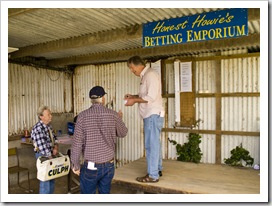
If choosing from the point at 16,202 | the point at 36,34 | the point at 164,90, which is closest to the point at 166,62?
the point at 164,90

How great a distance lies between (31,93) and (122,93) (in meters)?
2.78

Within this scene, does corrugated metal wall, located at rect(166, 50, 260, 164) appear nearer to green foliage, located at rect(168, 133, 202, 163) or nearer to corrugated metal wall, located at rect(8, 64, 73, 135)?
green foliage, located at rect(168, 133, 202, 163)

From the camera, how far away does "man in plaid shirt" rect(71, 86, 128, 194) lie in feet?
11.2

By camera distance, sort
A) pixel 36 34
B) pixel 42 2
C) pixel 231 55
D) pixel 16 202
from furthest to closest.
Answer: pixel 231 55
pixel 36 34
pixel 42 2
pixel 16 202

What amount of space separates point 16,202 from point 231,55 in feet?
19.4

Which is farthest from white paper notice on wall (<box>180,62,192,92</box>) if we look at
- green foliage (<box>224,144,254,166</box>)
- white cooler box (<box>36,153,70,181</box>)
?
white cooler box (<box>36,153,70,181</box>)

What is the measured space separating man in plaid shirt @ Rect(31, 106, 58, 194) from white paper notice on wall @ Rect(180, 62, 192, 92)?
393 cm

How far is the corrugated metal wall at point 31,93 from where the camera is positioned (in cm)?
745

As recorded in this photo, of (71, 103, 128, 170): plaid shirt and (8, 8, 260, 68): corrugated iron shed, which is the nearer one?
(71, 103, 128, 170): plaid shirt

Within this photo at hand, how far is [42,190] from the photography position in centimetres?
469

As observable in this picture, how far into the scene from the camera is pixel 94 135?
342 centimetres

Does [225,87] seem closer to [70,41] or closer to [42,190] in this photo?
[70,41]

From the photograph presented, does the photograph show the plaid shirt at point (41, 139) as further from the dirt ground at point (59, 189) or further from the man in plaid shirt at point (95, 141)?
the dirt ground at point (59, 189)

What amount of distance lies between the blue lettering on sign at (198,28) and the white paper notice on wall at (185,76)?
9.27ft
